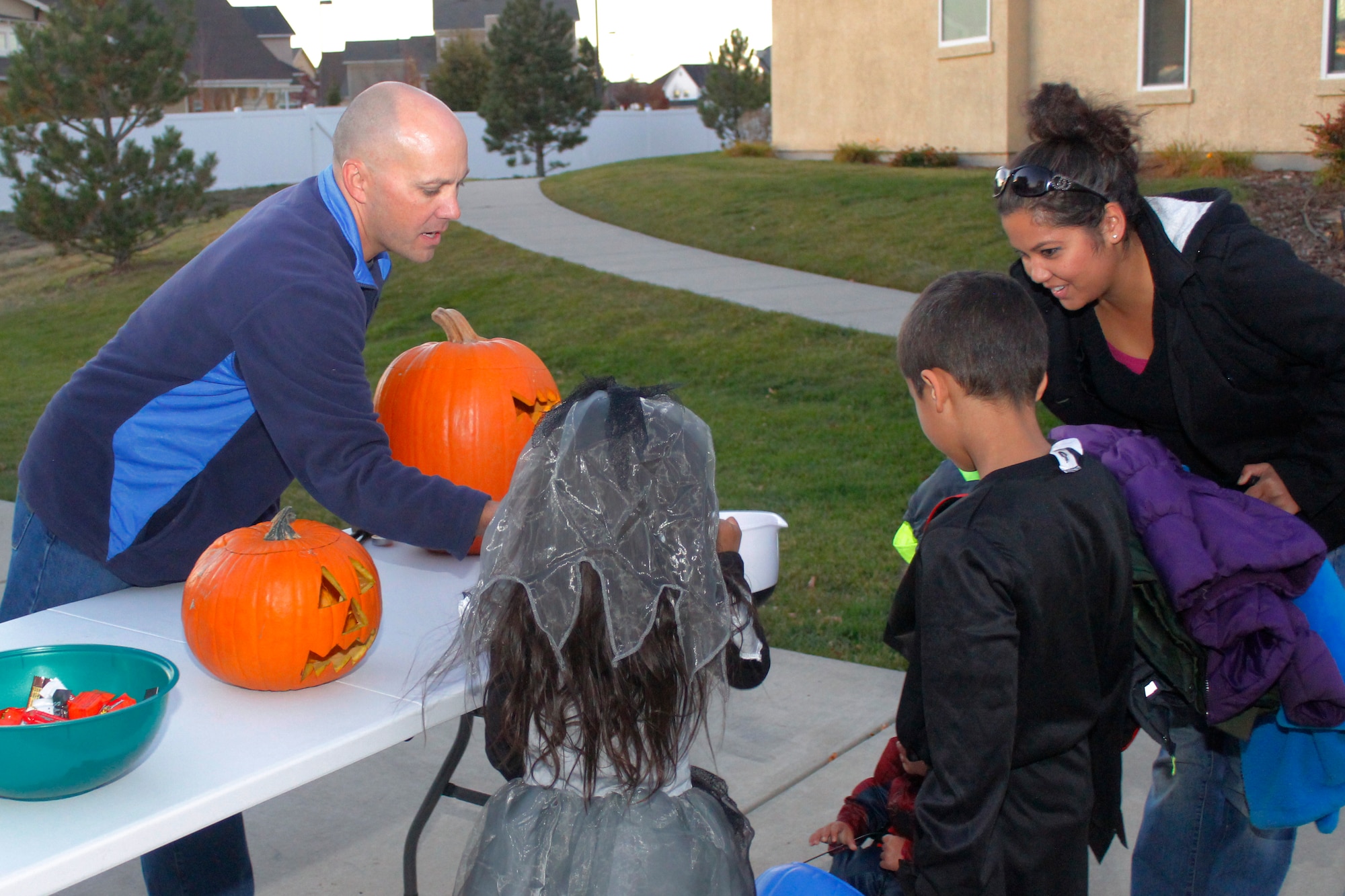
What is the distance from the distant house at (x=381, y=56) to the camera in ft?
182

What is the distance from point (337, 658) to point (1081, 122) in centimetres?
174

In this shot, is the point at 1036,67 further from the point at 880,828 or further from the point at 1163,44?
the point at 880,828

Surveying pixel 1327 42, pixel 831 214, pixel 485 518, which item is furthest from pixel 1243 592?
pixel 1327 42

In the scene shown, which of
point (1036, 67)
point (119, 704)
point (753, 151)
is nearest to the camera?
point (119, 704)

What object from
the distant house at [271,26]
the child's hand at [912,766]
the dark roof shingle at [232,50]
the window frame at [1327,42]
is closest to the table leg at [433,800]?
the child's hand at [912,766]

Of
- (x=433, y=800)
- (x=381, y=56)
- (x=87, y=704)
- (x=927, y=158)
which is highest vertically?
(x=381, y=56)

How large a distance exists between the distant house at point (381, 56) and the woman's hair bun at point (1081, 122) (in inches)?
2198

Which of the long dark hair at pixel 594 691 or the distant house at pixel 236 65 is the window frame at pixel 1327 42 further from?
the distant house at pixel 236 65

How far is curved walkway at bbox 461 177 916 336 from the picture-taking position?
950cm

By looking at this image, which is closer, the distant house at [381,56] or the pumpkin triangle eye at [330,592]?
the pumpkin triangle eye at [330,592]

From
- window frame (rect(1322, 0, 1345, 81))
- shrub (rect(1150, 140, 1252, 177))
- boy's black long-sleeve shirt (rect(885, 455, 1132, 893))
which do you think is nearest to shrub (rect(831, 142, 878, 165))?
shrub (rect(1150, 140, 1252, 177))

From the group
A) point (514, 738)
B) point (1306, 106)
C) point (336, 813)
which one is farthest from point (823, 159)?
point (514, 738)

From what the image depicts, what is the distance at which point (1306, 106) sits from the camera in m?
12.0

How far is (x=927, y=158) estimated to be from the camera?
629 inches
